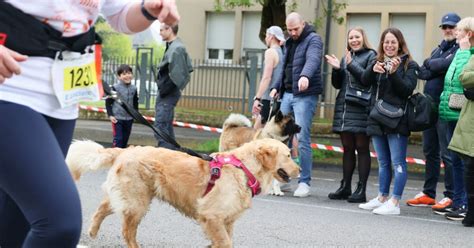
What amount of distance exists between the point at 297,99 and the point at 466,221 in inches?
112

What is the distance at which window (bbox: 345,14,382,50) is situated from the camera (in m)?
21.5

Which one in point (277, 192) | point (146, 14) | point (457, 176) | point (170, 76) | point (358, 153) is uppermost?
point (146, 14)

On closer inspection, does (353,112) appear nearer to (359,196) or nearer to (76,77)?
(359,196)

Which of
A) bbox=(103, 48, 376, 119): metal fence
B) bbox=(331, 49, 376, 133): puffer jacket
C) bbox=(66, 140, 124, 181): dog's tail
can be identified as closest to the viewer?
bbox=(66, 140, 124, 181): dog's tail

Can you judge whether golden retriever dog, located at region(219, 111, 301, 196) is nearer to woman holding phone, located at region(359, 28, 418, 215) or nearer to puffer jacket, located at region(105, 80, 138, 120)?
woman holding phone, located at region(359, 28, 418, 215)

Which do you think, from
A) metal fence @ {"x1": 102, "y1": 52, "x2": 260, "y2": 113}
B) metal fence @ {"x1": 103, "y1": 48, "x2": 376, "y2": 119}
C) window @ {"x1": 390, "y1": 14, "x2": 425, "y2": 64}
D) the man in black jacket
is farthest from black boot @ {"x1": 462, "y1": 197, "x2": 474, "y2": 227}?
window @ {"x1": 390, "y1": 14, "x2": 425, "y2": 64}

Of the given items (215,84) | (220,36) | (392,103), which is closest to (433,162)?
(392,103)

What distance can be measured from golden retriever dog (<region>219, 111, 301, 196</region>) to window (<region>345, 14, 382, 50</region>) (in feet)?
41.4

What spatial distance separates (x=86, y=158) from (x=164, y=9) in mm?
2614

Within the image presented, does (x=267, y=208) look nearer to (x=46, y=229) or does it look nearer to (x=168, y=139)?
(x=168, y=139)

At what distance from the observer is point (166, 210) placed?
737cm

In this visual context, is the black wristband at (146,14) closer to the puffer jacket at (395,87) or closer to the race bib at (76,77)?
the race bib at (76,77)

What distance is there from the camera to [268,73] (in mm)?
9875

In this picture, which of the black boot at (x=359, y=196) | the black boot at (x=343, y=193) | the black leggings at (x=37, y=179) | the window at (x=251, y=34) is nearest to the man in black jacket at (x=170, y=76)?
the black boot at (x=343, y=193)
